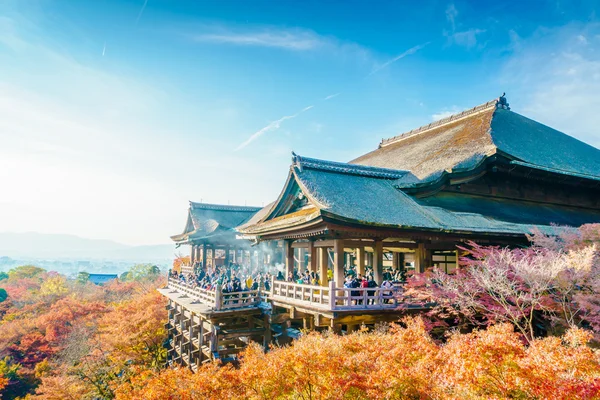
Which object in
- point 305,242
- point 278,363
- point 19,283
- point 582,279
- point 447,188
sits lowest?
point 19,283

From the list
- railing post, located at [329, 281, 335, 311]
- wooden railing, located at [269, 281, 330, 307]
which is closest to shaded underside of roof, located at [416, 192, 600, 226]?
wooden railing, located at [269, 281, 330, 307]

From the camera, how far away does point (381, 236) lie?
512 inches

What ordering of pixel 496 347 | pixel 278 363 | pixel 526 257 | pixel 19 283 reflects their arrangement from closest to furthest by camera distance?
pixel 496 347, pixel 278 363, pixel 526 257, pixel 19 283

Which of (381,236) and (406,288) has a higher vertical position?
(381,236)

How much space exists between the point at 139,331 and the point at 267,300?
12.2 metres

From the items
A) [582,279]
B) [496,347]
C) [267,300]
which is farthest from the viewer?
[267,300]

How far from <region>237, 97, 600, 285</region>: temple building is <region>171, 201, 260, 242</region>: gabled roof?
1091 centimetres

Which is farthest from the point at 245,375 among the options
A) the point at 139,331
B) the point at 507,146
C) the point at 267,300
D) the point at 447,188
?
the point at 139,331

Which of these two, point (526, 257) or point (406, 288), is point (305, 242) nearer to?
point (406, 288)

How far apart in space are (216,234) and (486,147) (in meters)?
19.3

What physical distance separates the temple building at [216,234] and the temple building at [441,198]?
9903 mm

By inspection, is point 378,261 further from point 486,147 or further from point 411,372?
point 486,147

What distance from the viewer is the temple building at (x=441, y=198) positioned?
1314cm

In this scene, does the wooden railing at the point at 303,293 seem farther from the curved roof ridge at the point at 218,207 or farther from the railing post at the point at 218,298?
the curved roof ridge at the point at 218,207
